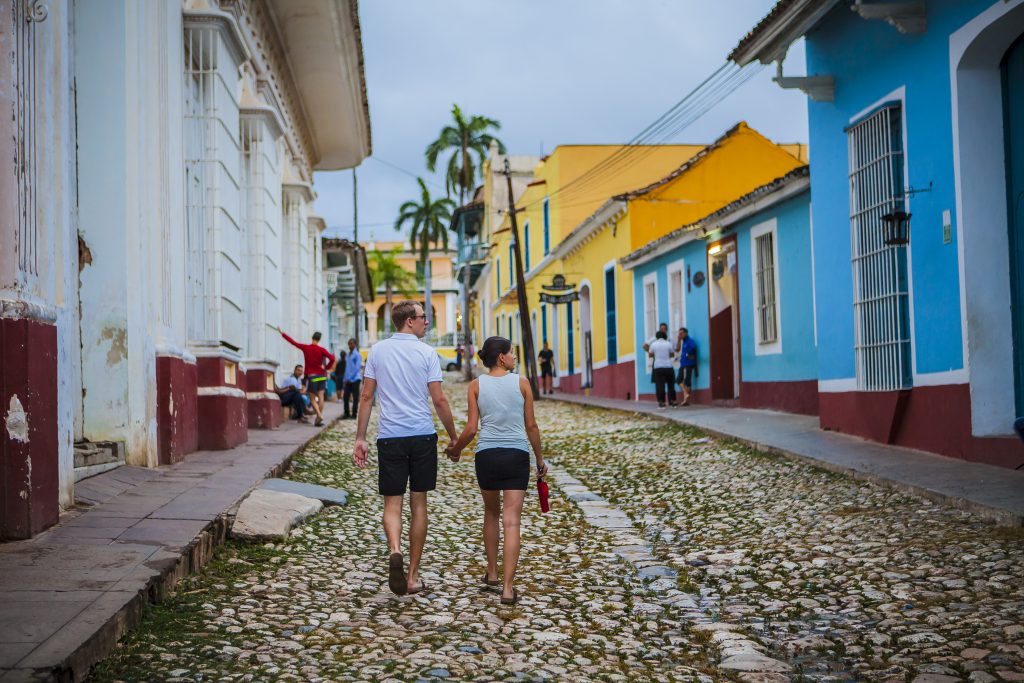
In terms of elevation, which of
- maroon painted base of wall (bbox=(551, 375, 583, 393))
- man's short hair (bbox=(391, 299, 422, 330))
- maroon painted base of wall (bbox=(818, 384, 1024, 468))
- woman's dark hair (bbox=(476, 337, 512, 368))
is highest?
man's short hair (bbox=(391, 299, 422, 330))

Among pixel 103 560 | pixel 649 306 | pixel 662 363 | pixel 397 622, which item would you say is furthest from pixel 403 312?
pixel 649 306

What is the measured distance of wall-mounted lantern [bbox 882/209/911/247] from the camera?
33.4 feet

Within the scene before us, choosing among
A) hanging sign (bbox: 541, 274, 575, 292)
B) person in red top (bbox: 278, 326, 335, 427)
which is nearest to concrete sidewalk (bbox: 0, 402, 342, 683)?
person in red top (bbox: 278, 326, 335, 427)

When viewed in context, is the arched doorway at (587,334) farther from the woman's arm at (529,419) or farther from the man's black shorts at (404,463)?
the man's black shorts at (404,463)

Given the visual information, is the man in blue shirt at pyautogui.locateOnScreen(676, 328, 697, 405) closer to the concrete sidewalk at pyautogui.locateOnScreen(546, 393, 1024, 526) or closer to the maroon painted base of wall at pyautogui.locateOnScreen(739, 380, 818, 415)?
the maroon painted base of wall at pyautogui.locateOnScreen(739, 380, 818, 415)

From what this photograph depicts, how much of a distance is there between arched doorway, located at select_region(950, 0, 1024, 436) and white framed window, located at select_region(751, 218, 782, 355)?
7341 mm

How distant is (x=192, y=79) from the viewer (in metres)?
11.2

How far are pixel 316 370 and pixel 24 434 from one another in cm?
1028

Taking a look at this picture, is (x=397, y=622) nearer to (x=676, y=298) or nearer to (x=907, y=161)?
(x=907, y=161)

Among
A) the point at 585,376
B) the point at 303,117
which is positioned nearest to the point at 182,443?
the point at 303,117

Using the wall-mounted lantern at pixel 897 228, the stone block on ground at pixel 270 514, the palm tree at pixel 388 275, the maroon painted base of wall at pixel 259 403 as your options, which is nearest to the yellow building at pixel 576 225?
the maroon painted base of wall at pixel 259 403

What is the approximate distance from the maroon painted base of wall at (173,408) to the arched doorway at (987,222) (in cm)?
679

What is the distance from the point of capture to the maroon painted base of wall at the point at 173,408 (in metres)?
9.27

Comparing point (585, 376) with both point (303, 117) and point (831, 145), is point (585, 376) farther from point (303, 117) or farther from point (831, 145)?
point (831, 145)
